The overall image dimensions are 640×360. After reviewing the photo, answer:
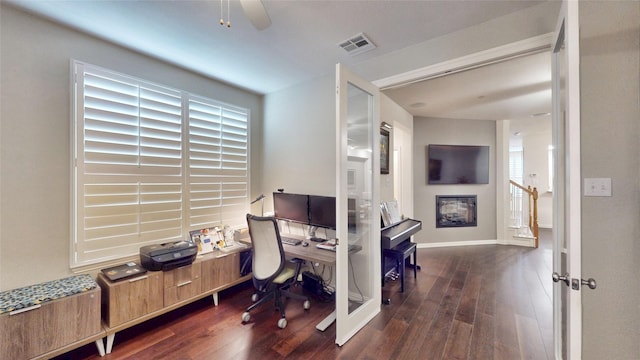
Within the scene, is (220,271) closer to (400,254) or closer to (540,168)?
(400,254)

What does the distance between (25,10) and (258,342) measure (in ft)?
10.6

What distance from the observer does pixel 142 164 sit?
253cm

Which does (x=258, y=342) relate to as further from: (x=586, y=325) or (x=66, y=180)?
(x=586, y=325)

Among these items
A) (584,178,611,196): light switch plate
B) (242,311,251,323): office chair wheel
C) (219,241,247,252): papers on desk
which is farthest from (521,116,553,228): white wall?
(242,311,251,323): office chair wheel

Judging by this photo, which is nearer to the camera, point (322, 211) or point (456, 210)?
point (322, 211)

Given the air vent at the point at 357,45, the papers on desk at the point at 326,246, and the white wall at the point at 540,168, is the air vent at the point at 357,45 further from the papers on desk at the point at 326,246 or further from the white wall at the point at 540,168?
the white wall at the point at 540,168

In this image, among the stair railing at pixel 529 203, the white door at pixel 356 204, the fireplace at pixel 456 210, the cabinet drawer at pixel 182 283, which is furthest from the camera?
the stair railing at pixel 529 203

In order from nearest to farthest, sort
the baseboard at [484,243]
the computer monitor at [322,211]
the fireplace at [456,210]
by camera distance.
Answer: the computer monitor at [322,211] < the baseboard at [484,243] < the fireplace at [456,210]

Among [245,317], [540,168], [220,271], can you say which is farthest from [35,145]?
[540,168]

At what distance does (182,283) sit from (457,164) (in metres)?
5.12

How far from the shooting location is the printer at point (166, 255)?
7.39ft

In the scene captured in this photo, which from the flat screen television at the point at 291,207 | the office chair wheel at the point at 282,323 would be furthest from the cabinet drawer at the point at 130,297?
the flat screen television at the point at 291,207

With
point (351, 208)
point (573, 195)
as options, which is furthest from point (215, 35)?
point (573, 195)

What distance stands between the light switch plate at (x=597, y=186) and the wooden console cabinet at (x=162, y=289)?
3091mm
